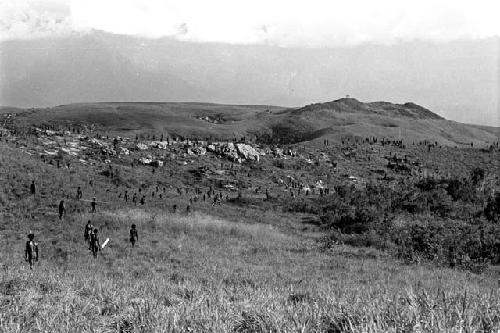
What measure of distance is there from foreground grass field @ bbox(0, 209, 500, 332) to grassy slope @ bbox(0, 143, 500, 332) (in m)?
0.03

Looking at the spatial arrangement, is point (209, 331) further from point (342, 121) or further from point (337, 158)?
point (342, 121)

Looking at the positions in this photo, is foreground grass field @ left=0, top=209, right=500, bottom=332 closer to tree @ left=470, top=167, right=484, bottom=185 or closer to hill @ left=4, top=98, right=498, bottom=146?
tree @ left=470, top=167, right=484, bottom=185

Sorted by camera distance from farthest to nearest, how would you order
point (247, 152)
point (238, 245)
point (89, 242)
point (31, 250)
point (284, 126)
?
point (284, 126), point (247, 152), point (238, 245), point (89, 242), point (31, 250)

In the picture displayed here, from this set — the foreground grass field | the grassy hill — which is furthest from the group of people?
the grassy hill

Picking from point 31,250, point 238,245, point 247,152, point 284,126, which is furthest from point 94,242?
point 284,126

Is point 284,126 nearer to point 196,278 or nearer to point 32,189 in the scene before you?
point 32,189

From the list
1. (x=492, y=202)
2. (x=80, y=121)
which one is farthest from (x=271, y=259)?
(x=80, y=121)

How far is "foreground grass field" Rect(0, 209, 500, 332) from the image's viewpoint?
4574mm

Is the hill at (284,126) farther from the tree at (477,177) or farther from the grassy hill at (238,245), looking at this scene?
the tree at (477,177)

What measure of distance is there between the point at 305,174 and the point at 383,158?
743 inches

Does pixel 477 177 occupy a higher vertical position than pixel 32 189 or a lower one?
higher

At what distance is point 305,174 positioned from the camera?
62.8 m

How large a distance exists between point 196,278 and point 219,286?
5.62 metres

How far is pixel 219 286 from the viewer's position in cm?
887
